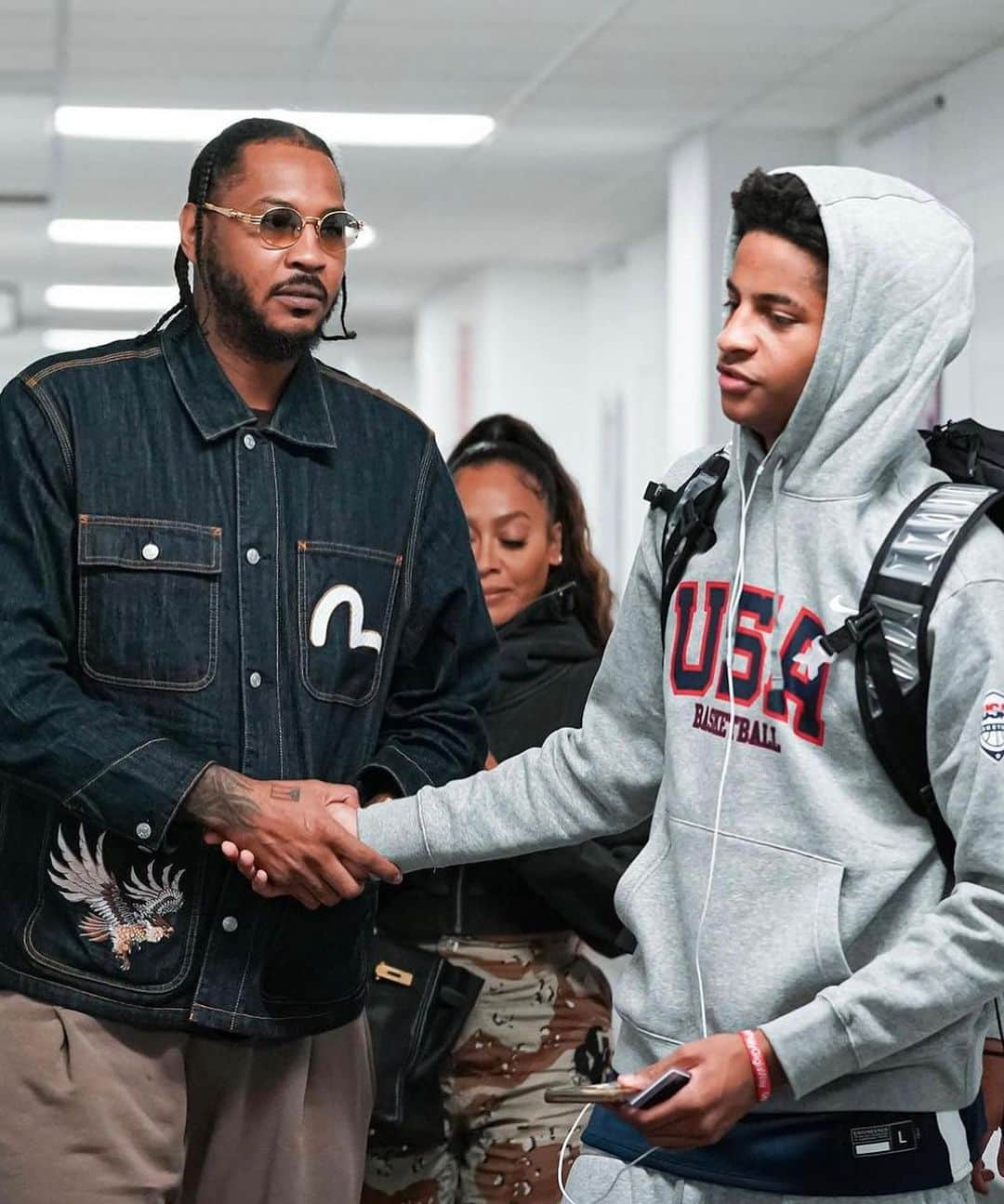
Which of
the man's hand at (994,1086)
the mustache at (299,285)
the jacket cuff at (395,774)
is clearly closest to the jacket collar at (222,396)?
the mustache at (299,285)

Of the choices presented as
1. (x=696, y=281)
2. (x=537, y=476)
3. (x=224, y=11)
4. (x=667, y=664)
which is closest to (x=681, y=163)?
(x=696, y=281)

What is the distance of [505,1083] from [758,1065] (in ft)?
3.94

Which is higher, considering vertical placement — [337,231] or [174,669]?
[337,231]

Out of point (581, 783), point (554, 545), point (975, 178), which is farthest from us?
point (975, 178)

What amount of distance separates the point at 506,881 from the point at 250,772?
2.25 feet

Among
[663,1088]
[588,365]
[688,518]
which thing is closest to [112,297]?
[588,365]

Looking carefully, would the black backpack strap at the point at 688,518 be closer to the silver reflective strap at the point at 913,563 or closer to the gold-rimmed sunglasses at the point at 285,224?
the silver reflective strap at the point at 913,563

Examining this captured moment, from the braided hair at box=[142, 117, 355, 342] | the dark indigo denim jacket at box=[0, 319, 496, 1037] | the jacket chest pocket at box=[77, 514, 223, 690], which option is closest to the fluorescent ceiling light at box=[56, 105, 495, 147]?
the braided hair at box=[142, 117, 355, 342]

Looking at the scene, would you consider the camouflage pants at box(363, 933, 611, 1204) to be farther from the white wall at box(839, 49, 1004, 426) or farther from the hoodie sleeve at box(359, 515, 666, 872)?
the white wall at box(839, 49, 1004, 426)

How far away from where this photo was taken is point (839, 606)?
5.84 feet

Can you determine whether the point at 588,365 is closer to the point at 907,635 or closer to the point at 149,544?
the point at 149,544

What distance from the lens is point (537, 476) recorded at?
3.48 metres

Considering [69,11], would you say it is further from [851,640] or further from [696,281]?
[851,640]

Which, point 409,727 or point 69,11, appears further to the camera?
point 69,11
